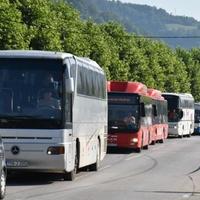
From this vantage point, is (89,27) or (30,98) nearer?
(30,98)

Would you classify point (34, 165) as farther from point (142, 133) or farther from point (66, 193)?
point (142, 133)

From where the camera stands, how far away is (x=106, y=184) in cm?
1966

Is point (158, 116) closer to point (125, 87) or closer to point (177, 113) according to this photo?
point (125, 87)

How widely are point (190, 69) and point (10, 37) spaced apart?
82.2 m

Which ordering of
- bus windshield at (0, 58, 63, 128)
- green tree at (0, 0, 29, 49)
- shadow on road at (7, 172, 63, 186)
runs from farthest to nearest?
green tree at (0, 0, 29, 49) < shadow on road at (7, 172, 63, 186) < bus windshield at (0, 58, 63, 128)

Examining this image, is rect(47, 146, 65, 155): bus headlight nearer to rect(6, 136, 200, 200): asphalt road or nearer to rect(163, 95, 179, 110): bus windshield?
rect(6, 136, 200, 200): asphalt road

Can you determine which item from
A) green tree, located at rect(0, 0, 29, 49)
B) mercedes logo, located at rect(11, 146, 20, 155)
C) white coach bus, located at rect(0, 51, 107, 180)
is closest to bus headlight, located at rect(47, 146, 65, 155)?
white coach bus, located at rect(0, 51, 107, 180)

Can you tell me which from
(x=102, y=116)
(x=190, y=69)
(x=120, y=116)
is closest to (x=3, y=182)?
(x=102, y=116)

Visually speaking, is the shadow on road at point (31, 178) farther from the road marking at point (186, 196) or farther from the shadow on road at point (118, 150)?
the shadow on road at point (118, 150)

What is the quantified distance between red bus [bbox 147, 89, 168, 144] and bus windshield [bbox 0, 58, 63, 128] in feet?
76.0

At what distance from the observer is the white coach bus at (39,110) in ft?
61.5

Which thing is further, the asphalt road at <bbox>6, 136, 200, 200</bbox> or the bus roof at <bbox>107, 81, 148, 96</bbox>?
the bus roof at <bbox>107, 81, 148, 96</bbox>

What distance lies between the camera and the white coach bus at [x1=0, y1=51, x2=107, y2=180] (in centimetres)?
1875

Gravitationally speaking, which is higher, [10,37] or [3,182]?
[10,37]
